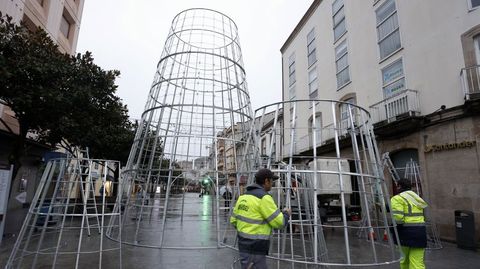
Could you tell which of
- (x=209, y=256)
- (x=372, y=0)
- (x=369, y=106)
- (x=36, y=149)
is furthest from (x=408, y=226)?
(x=36, y=149)

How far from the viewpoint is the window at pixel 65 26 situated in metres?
19.3

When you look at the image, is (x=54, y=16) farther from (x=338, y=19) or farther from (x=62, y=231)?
(x=338, y=19)

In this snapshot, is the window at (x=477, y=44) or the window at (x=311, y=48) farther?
the window at (x=311, y=48)

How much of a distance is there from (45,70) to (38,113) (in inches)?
55.1

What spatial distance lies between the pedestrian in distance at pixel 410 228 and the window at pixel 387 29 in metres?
11.3

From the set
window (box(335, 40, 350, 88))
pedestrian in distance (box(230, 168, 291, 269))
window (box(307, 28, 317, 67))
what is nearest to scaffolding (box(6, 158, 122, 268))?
pedestrian in distance (box(230, 168, 291, 269))

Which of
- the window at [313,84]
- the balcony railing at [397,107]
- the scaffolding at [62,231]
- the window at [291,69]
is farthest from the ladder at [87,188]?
the window at [291,69]

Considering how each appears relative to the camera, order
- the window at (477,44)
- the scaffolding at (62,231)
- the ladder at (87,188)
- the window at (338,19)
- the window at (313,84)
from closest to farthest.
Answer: the scaffolding at (62,231) → the ladder at (87,188) → the window at (477,44) → the window at (338,19) → the window at (313,84)

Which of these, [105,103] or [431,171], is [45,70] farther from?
[431,171]

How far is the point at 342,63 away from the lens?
1922cm

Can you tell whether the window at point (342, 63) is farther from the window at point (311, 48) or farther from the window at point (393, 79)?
the window at point (393, 79)

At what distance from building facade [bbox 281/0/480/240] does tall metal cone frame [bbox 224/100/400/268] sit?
156cm

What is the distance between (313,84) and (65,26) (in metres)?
17.2

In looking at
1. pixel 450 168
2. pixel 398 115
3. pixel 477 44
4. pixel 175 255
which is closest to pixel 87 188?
pixel 175 255
